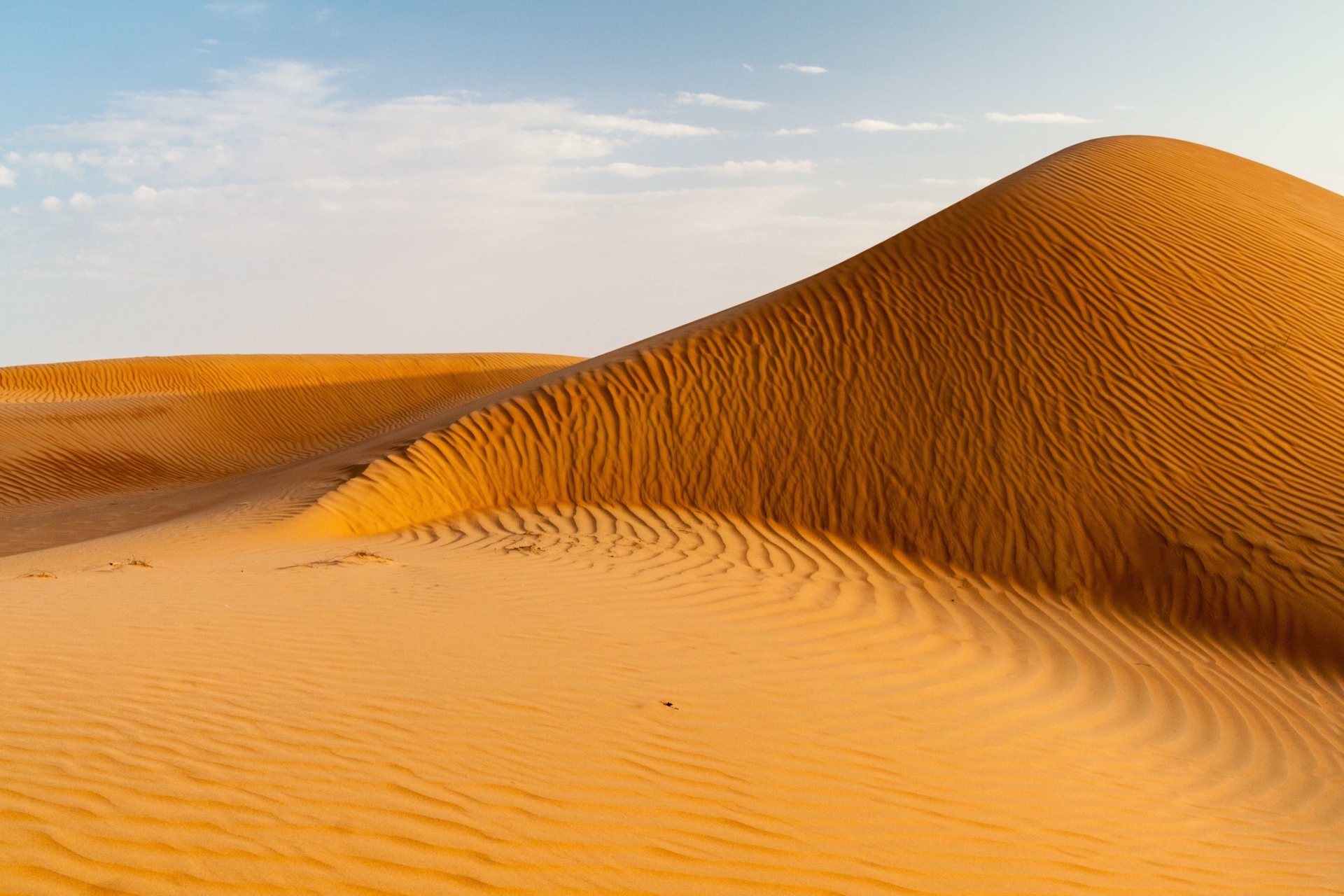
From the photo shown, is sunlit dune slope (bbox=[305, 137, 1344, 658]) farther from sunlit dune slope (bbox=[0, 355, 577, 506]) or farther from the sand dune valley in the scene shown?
sunlit dune slope (bbox=[0, 355, 577, 506])

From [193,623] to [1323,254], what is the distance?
14.8 metres

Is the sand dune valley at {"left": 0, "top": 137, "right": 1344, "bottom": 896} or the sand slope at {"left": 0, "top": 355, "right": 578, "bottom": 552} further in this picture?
the sand slope at {"left": 0, "top": 355, "right": 578, "bottom": 552}

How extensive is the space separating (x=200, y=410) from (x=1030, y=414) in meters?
22.5

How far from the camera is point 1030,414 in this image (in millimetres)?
10992

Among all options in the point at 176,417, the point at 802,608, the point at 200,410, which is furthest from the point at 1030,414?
the point at 200,410

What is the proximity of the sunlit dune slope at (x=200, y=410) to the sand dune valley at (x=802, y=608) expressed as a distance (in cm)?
192

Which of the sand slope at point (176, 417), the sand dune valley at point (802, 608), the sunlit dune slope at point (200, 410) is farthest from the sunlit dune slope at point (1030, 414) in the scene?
the sunlit dune slope at point (200, 410)

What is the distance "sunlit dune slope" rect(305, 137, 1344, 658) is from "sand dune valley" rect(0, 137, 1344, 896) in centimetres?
5

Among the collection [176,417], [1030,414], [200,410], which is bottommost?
[176,417]

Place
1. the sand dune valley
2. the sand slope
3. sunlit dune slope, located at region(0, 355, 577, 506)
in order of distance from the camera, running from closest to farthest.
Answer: the sand dune valley
the sand slope
sunlit dune slope, located at region(0, 355, 577, 506)

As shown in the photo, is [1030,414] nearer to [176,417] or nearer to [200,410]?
[176,417]

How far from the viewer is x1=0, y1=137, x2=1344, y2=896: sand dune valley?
3.25m

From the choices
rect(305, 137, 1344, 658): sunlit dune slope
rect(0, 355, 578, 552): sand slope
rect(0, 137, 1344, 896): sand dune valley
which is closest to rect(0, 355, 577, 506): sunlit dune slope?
rect(0, 355, 578, 552): sand slope

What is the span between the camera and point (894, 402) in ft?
38.8
